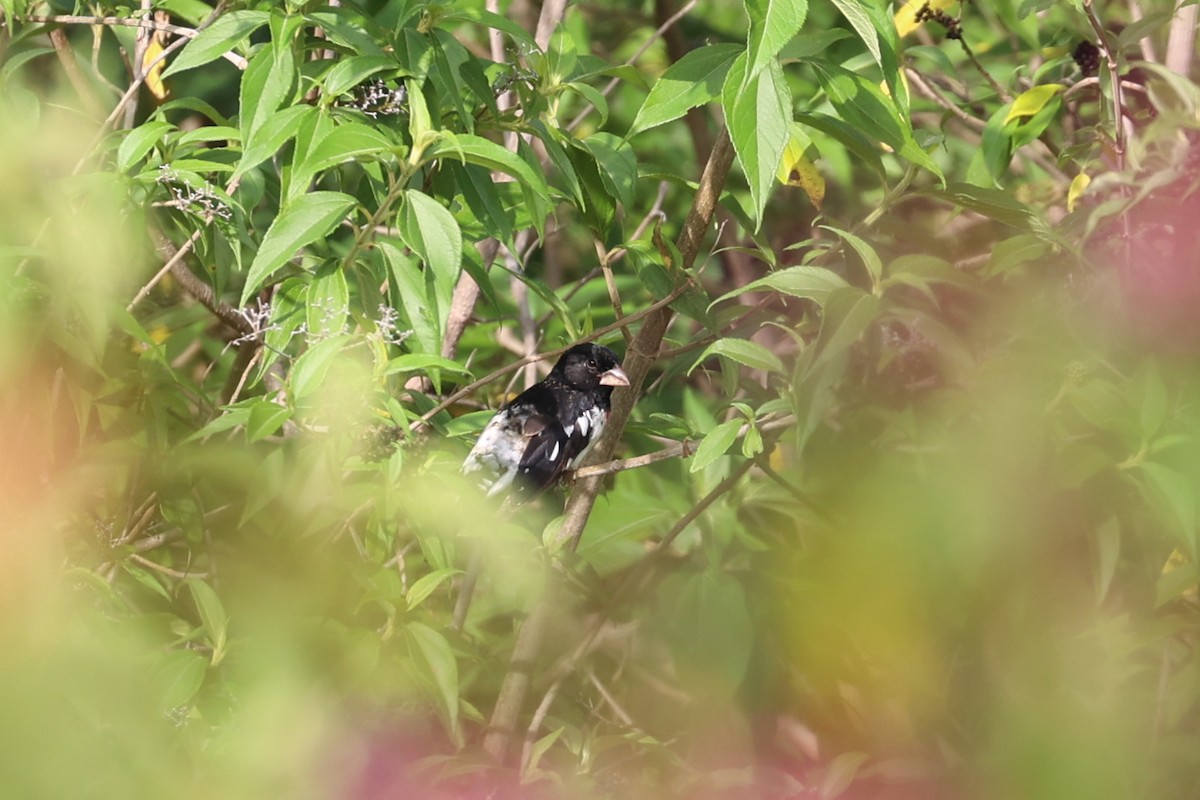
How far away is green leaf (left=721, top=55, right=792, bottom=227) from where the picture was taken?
1391mm

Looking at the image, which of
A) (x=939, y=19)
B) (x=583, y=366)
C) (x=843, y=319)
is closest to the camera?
(x=843, y=319)

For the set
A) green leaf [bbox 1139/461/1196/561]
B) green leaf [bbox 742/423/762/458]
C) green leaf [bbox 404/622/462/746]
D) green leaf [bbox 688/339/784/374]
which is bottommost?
green leaf [bbox 404/622/462/746]

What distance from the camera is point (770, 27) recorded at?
1331 millimetres

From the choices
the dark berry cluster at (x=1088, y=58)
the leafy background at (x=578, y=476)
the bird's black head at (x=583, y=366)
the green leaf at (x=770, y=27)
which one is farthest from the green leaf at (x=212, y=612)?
the bird's black head at (x=583, y=366)

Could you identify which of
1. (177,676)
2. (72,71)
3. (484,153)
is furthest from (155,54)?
(177,676)

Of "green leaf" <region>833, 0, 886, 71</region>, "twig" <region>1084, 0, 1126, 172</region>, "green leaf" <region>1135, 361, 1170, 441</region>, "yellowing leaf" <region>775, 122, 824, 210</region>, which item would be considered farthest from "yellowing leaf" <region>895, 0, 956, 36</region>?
"green leaf" <region>833, 0, 886, 71</region>

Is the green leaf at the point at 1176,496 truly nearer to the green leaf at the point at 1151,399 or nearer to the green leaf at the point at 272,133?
the green leaf at the point at 1151,399

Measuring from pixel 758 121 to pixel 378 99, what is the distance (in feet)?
2.27

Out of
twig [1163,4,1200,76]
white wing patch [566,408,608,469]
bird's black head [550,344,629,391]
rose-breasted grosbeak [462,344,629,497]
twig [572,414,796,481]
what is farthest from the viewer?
bird's black head [550,344,629,391]

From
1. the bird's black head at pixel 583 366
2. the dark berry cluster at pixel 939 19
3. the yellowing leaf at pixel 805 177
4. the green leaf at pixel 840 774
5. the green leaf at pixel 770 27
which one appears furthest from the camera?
the bird's black head at pixel 583 366

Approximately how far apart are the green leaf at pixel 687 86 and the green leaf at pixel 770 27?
25 cm

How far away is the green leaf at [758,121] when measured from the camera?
1391mm

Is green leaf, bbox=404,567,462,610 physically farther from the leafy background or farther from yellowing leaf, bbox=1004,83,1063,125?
yellowing leaf, bbox=1004,83,1063,125

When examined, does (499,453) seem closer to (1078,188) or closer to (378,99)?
(1078,188)
